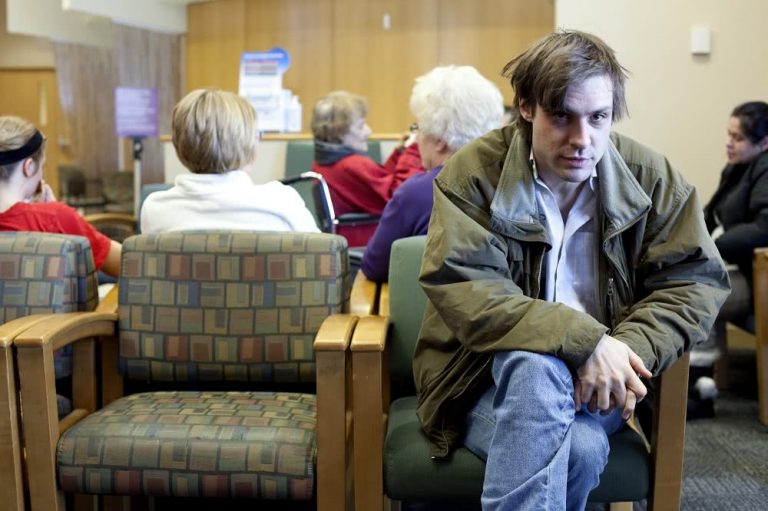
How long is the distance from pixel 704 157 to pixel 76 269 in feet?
11.4

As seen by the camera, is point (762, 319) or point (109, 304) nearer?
point (109, 304)

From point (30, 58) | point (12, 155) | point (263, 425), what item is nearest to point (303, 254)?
point (263, 425)

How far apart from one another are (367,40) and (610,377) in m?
5.63

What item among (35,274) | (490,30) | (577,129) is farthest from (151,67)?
(577,129)

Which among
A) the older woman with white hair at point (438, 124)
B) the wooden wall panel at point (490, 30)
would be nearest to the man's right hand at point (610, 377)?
the older woman with white hair at point (438, 124)

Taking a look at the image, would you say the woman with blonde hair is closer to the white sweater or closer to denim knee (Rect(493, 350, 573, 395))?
the white sweater

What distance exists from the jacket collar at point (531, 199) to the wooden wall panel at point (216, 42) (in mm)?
5736

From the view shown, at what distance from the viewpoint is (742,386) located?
3859mm

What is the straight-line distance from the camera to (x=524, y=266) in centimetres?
182

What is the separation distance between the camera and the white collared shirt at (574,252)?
1838 mm

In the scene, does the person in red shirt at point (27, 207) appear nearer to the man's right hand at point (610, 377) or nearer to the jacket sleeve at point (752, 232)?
the man's right hand at point (610, 377)

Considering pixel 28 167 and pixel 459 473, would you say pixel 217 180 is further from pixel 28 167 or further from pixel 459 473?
pixel 459 473

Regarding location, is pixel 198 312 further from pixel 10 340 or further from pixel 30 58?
pixel 30 58

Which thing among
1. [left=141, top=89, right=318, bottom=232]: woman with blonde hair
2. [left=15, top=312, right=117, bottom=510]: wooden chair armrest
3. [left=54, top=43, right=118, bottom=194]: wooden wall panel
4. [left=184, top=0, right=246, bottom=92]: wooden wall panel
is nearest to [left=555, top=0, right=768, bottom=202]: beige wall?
[left=141, top=89, right=318, bottom=232]: woman with blonde hair
